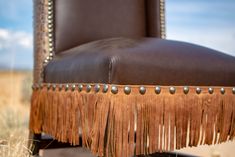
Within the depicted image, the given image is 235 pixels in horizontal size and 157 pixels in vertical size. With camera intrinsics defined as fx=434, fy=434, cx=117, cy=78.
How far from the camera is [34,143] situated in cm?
153

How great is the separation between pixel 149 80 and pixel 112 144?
0.60ft

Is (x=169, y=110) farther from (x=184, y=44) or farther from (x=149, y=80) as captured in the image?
(x=184, y=44)

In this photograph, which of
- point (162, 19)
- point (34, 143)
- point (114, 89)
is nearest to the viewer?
point (114, 89)

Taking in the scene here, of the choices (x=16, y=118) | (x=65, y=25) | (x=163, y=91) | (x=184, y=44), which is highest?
(x=65, y=25)

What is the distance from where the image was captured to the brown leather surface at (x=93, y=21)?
59.4 inches

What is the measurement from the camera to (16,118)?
7.79 ft

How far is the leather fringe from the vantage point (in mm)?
985

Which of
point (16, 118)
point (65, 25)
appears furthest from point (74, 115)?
point (16, 118)

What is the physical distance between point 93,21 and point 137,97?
621mm

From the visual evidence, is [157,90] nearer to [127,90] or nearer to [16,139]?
[127,90]

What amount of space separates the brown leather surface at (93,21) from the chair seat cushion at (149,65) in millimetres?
249

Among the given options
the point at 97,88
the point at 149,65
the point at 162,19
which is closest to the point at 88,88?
the point at 97,88

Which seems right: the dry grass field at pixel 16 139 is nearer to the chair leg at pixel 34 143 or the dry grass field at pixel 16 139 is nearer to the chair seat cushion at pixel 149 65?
the chair leg at pixel 34 143

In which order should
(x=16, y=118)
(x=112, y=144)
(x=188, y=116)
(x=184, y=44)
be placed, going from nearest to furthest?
1. (x=112, y=144)
2. (x=188, y=116)
3. (x=184, y=44)
4. (x=16, y=118)
